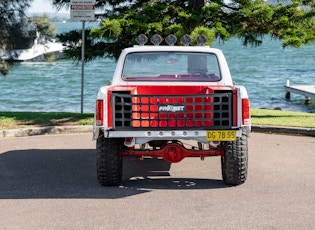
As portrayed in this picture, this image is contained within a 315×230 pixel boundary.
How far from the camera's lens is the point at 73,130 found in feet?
48.2

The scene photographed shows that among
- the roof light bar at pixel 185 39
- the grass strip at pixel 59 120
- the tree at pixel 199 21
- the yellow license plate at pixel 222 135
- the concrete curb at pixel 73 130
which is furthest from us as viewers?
the tree at pixel 199 21

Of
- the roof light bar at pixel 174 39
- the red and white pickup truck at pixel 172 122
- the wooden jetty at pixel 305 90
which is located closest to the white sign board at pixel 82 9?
the roof light bar at pixel 174 39

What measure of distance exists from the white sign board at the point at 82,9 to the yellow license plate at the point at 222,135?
27.3ft

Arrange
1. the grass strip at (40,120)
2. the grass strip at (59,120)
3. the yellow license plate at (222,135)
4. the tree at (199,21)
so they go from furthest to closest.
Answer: the tree at (199,21) < the grass strip at (40,120) < the grass strip at (59,120) < the yellow license plate at (222,135)

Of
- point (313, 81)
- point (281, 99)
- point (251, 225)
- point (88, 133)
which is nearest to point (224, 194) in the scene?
point (251, 225)

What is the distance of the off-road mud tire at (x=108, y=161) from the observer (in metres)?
8.96

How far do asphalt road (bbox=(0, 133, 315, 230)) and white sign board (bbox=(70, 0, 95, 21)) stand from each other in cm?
490

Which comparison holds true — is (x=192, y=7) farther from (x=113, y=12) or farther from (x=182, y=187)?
(x=182, y=187)

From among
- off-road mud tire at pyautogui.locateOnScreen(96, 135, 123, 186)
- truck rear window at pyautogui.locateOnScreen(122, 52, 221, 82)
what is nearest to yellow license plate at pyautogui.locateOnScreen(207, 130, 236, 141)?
off-road mud tire at pyautogui.locateOnScreen(96, 135, 123, 186)

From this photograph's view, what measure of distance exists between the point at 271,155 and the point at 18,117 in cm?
702

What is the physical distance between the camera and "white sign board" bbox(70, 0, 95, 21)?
16.4 metres

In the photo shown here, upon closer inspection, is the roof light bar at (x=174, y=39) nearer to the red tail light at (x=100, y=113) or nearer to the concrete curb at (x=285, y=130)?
the red tail light at (x=100, y=113)

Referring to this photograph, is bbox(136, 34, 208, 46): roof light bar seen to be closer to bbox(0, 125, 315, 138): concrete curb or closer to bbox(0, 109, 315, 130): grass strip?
bbox(0, 125, 315, 138): concrete curb

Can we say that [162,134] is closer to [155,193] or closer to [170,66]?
[155,193]
